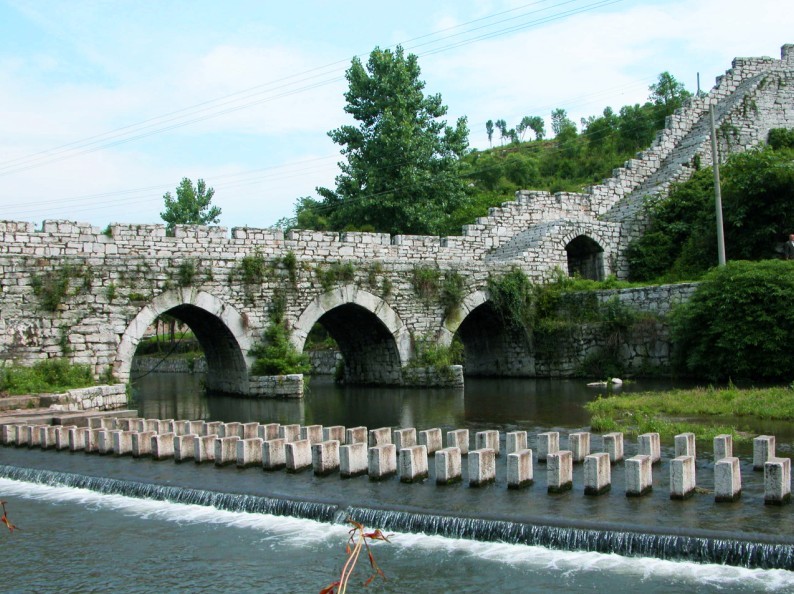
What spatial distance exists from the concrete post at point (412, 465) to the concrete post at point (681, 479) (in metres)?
2.73

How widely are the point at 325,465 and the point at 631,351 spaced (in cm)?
1379

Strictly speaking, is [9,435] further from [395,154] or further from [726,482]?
[395,154]

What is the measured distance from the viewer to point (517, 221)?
28.3m

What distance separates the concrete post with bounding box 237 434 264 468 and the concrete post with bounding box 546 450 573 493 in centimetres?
389

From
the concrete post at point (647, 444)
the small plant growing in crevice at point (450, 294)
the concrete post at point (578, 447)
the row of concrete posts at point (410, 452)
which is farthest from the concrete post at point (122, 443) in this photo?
the small plant growing in crevice at point (450, 294)

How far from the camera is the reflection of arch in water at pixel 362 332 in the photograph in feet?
70.1

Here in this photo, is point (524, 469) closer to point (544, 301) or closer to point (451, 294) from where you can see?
point (451, 294)

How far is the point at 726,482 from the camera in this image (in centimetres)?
818

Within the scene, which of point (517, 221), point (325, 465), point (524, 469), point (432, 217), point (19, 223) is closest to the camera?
point (524, 469)

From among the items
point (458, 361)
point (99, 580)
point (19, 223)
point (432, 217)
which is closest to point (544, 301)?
point (458, 361)

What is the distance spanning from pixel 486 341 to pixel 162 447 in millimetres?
15417

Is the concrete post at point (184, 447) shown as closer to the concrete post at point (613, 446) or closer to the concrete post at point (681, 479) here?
the concrete post at point (613, 446)

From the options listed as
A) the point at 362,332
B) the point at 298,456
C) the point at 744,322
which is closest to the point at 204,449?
the point at 298,456

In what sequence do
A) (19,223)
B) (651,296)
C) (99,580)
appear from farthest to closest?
(651,296) < (19,223) < (99,580)
